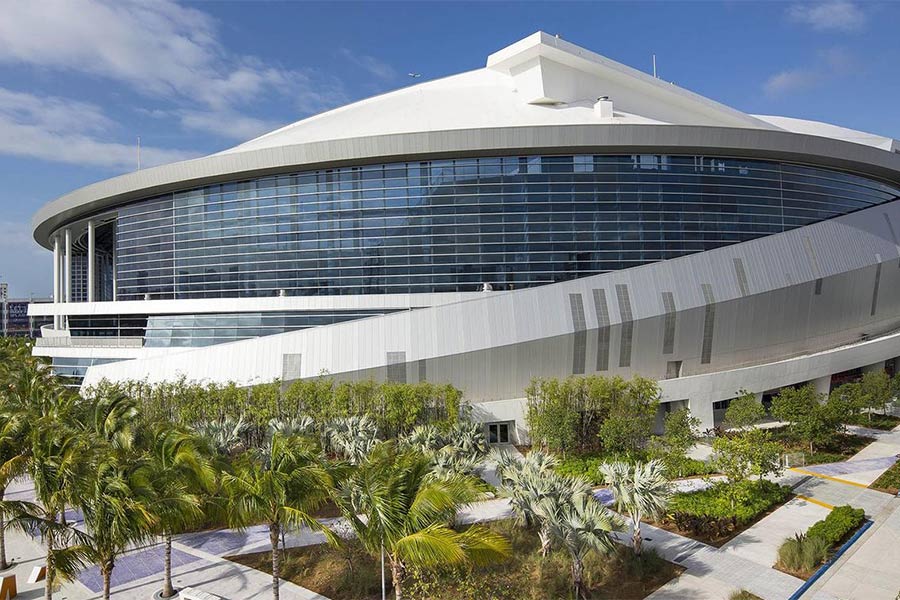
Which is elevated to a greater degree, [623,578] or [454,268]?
[454,268]

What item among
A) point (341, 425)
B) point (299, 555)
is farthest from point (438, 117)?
point (299, 555)

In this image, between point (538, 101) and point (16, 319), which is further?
point (16, 319)

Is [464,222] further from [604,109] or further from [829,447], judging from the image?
[829,447]

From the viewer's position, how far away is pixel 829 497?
776 inches

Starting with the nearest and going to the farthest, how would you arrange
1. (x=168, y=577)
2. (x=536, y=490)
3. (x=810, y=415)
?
(x=168, y=577) < (x=536, y=490) < (x=810, y=415)

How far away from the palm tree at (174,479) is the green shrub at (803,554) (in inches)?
565

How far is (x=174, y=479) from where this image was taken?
12.1 metres

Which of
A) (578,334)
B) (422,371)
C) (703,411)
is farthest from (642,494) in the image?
(703,411)

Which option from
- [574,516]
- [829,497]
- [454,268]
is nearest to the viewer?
[574,516]

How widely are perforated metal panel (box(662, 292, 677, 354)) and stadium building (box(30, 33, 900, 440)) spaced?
0.13 meters

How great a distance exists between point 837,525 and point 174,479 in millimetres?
17544

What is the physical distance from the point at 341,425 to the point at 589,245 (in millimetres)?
18886

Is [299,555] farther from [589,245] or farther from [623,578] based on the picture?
[589,245]

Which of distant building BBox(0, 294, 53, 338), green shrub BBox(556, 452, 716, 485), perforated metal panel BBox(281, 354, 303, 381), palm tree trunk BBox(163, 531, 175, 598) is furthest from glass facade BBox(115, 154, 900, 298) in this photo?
distant building BBox(0, 294, 53, 338)
